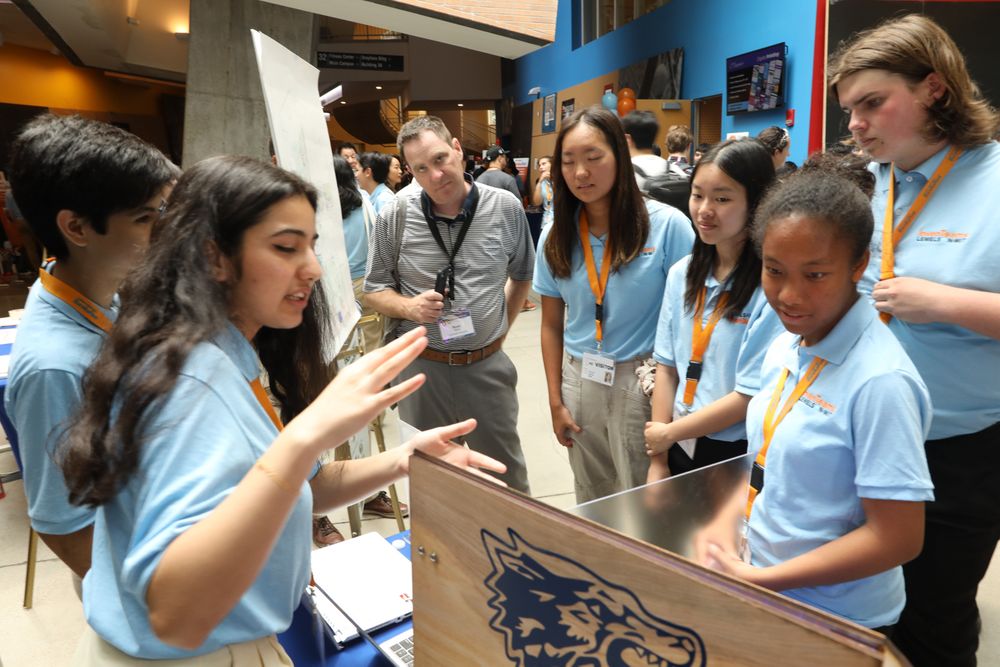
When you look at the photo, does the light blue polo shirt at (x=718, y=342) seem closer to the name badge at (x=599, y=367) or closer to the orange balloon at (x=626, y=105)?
the name badge at (x=599, y=367)

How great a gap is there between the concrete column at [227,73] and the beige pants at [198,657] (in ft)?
11.5

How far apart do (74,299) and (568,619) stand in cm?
114

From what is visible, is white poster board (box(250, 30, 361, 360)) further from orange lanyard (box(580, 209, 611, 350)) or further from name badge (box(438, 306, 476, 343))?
orange lanyard (box(580, 209, 611, 350))

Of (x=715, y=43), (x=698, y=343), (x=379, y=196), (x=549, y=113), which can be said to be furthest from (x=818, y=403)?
(x=549, y=113)

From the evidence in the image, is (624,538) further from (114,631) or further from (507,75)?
(507,75)

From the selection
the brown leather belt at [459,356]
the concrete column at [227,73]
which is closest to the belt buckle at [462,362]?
the brown leather belt at [459,356]

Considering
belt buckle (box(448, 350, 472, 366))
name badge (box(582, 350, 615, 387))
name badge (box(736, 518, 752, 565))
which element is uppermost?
name badge (box(582, 350, 615, 387))

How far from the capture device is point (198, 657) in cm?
84

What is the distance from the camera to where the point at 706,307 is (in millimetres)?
1724

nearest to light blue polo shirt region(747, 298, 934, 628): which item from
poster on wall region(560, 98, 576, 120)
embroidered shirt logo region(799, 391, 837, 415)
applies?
embroidered shirt logo region(799, 391, 837, 415)

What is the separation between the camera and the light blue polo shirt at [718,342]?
5.16 feet

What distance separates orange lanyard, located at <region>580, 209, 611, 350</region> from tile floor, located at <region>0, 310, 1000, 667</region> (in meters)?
1.00

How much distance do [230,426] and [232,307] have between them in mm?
242

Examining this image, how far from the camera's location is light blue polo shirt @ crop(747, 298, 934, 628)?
978mm
